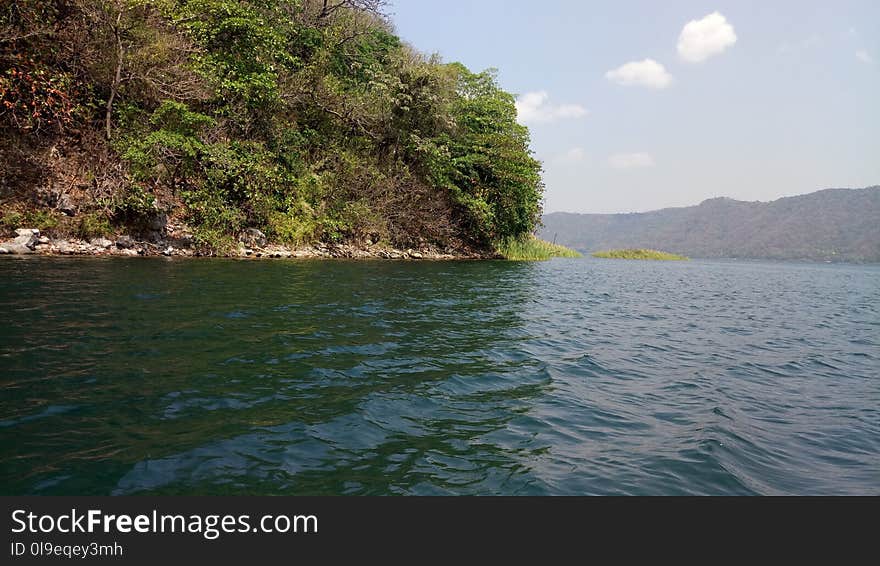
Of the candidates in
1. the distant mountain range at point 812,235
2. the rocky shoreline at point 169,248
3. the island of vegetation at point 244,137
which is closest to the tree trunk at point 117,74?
the island of vegetation at point 244,137

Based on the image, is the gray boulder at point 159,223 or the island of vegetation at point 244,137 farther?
the gray boulder at point 159,223

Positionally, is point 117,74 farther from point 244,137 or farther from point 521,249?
point 521,249

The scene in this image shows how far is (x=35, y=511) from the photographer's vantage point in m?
3.08

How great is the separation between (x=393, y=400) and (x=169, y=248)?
1864 cm

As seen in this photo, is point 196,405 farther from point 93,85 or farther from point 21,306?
point 93,85

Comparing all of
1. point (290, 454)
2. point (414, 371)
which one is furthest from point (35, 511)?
point (414, 371)

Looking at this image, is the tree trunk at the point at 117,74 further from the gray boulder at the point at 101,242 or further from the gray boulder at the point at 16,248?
the gray boulder at the point at 16,248

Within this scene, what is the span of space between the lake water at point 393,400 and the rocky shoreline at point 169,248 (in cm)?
653

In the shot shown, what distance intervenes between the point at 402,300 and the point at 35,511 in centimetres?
1044

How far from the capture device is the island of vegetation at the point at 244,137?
18828 millimetres

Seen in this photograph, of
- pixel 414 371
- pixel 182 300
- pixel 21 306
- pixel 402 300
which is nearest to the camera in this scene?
pixel 414 371

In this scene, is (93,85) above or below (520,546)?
above

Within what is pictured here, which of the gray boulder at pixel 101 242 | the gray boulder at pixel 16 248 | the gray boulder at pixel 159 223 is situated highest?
the gray boulder at pixel 159 223

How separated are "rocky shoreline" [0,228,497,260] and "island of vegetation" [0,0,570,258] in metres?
0.09
